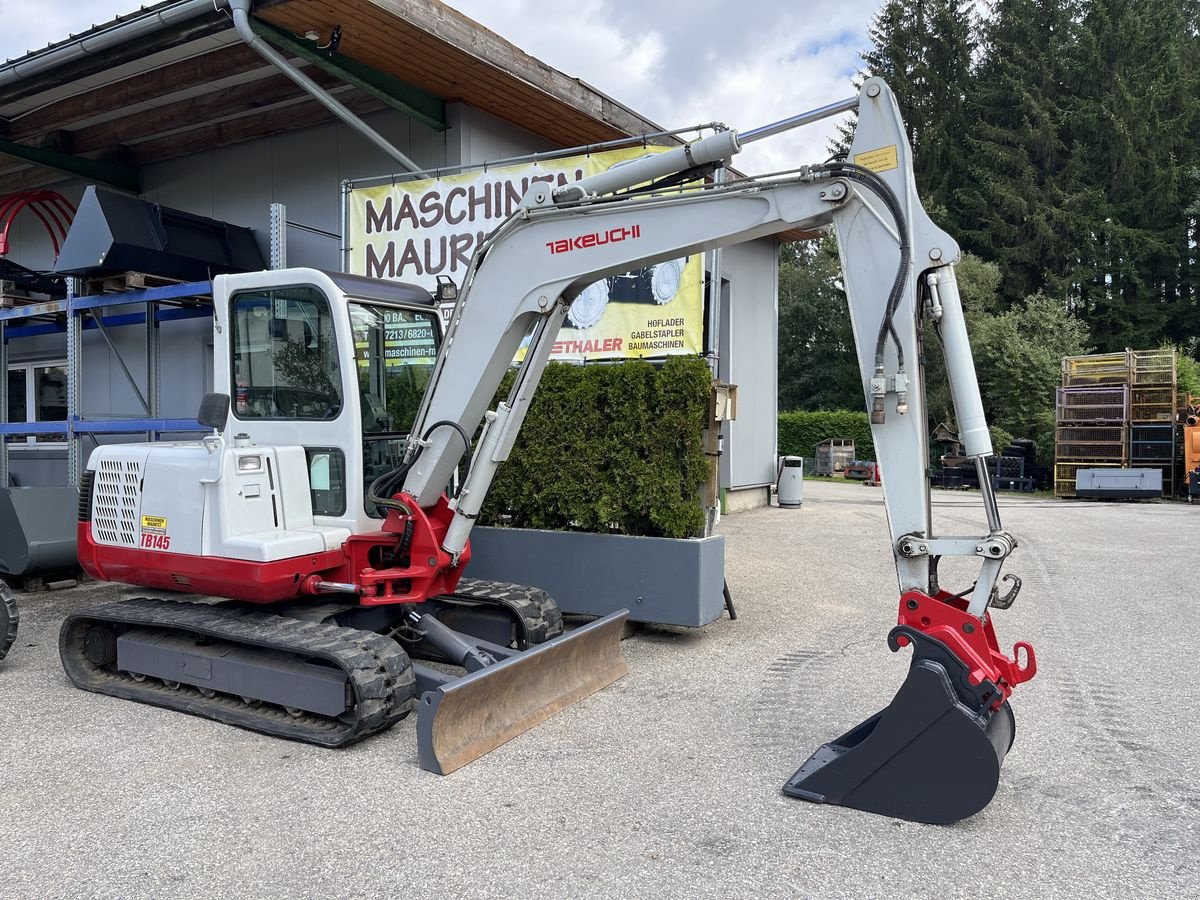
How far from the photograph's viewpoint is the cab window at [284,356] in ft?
16.5

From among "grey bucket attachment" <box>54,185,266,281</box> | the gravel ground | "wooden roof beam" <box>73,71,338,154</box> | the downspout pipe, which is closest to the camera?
the gravel ground

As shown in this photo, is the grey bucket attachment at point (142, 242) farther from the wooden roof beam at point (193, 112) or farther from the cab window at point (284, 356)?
the cab window at point (284, 356)

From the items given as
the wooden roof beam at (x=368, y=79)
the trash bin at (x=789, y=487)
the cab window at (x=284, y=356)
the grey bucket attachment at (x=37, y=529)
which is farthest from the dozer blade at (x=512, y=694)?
the trash bin at (x=789, y=487)

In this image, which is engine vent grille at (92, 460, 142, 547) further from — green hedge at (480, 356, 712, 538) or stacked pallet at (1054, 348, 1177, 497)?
stacked pallet at (1054, 348, 1177, 497)

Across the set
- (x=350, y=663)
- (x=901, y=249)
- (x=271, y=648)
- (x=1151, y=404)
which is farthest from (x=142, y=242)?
(x=1151, y=404)

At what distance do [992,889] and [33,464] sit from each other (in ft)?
43.7

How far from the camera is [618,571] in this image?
652 centimetres

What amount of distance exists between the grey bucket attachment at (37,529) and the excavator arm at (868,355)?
14.9 ft

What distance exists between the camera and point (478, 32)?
8102 mm

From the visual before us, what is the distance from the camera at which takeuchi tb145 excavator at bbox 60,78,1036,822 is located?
145 inches

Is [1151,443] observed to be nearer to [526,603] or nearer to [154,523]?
[526,603]

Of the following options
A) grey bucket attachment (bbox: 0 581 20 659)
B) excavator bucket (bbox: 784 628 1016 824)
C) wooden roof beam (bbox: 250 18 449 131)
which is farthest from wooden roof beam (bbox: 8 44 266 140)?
excavator bucket (bbox: 784 628 1016 824)

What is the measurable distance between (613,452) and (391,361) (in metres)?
1.97

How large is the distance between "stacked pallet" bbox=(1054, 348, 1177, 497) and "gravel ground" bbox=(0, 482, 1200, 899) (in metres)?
14.7
